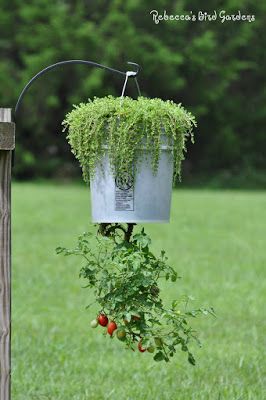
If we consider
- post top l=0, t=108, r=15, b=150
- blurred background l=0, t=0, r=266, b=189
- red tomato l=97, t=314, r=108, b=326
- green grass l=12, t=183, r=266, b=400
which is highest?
blurred background l=0, t=0, r=266, b=189

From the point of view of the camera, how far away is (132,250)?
10.4 feet

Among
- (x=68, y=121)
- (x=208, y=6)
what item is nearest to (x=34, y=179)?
(x=208, y=6)

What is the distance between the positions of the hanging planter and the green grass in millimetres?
1417

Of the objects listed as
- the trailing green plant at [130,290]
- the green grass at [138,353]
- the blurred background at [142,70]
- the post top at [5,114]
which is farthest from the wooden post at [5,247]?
the blurred background at [142,70]

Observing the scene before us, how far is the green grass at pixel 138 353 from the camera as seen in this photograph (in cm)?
459

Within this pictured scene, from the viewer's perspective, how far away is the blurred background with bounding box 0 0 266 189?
28344 millimetres

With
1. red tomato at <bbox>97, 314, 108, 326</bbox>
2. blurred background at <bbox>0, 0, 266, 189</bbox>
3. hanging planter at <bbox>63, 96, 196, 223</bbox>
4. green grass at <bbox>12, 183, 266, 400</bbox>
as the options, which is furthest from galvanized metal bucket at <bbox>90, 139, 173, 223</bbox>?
blurred background at <bbox>0, 0, 266, 189</bbox>

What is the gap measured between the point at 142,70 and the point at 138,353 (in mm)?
23884

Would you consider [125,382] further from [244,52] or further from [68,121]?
[244,52]

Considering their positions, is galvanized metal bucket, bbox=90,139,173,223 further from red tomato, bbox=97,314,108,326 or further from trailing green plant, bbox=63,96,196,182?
red tomato, bbox=97,314,108,326

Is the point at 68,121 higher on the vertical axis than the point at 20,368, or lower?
higher

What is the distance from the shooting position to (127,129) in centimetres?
307

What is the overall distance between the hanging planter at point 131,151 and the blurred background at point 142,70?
79.1 feet

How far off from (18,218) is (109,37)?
15.4m
